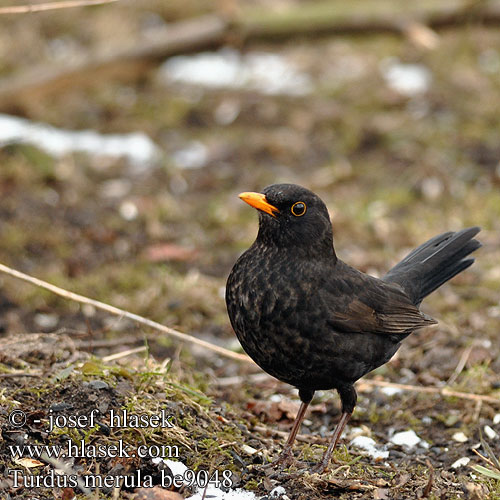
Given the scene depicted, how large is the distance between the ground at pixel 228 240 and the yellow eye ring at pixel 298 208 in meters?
0.99

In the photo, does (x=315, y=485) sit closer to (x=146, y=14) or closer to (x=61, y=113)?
(x=61, y=113)

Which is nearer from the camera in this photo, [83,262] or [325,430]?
[325,430]

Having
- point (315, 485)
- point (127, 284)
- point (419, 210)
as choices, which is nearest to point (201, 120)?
point (419, 210)

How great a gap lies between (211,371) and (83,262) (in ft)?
6.33

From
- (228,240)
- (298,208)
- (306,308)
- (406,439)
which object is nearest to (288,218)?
(298,208)

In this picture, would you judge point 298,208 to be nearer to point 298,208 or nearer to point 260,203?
point 298,208

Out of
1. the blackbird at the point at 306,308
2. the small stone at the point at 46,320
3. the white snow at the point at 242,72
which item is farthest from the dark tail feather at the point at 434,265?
the white snow at the point at 242,72

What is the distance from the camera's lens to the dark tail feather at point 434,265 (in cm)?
446

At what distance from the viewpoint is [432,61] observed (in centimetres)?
1059

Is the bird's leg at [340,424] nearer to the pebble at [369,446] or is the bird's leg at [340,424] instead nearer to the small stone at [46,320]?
the pebble at [369,446]

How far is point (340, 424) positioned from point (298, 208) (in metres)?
1.05

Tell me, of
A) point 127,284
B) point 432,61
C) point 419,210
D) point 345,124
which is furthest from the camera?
point 432,61

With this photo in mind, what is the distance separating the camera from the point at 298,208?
3762mm

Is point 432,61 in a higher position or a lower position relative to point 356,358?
higher
